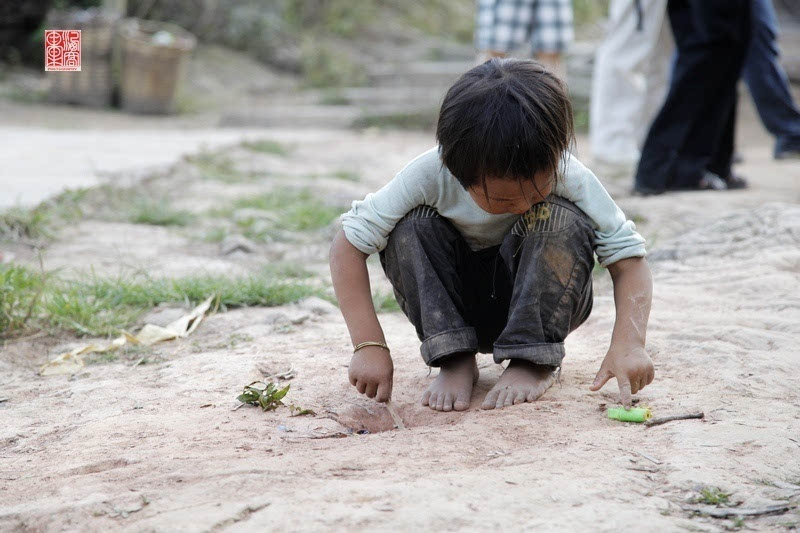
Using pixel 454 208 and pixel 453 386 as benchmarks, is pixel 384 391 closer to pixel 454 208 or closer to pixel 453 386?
pixel 453 386

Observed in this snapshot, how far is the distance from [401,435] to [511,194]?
555 millimetres

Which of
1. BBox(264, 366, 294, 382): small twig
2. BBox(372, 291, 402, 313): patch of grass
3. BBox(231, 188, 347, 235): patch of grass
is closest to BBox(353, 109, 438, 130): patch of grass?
BBox(231, 188, 347, 235): patch of grass

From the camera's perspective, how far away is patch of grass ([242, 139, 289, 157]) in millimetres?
6633

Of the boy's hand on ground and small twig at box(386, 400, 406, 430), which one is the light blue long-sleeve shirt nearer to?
the boy's hand on ground

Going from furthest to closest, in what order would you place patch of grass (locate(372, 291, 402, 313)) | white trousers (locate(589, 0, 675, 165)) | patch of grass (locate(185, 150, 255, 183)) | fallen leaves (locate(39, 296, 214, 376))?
white trousers (locate(589, 0, 675, 165)), patch of grass (locate(185, 150, 255, 183)), patch of grass (locate(372, 291, 402, 313)), fallen leaves (locate(39, 296, 214, 376))

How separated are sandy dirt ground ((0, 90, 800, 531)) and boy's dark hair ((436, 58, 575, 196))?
549 millimetres

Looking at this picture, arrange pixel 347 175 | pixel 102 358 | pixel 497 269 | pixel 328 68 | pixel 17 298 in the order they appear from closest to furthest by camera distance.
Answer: pixel 497 269 → pixel 102 358 → pixel 17 298 → pixel 347 175 → pixel 328 68

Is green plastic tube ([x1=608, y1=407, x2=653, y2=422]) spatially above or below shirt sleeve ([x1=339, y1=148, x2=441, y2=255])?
below

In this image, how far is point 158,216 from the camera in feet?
13.8

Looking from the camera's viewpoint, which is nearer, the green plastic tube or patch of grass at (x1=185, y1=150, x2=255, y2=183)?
the green plastic tube

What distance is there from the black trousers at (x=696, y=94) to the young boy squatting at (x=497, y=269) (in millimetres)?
2972

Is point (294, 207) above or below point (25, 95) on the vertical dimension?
above

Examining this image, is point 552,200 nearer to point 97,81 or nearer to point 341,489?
point 341,489

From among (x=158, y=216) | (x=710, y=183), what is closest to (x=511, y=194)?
(x=158, y=216)
